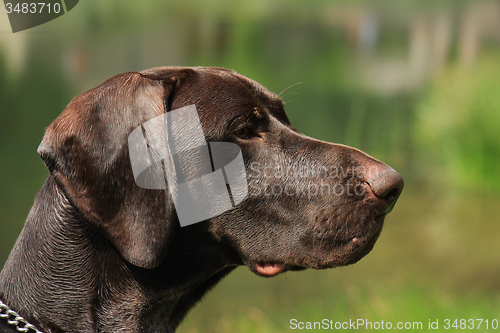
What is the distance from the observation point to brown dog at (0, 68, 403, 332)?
6.14 ft

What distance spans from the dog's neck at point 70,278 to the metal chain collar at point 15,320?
0.13 feet

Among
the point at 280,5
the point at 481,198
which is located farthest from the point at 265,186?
the point at 280,5

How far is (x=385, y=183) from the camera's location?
1957mm

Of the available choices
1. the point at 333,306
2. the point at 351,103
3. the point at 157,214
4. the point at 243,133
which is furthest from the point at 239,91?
the point at 351,103

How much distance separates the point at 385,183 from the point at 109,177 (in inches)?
43.5

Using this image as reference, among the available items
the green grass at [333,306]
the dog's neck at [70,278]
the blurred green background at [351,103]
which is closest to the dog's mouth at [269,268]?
the dog's neck at [70,278]

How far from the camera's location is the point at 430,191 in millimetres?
9500

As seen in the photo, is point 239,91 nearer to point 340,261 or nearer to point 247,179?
point 247,179

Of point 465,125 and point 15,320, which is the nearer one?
point 15,320

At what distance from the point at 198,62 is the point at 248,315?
481cm

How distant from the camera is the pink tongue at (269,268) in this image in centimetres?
216

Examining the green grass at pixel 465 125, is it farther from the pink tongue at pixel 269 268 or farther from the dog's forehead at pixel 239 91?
the pink tongue at pixel 269 268

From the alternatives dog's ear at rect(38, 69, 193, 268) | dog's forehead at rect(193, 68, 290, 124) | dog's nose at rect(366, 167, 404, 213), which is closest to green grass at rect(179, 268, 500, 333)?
dog's forehead at rect(193, 68, 290, 124)

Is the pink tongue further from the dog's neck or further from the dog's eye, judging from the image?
the dog's eye
